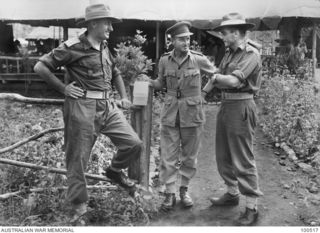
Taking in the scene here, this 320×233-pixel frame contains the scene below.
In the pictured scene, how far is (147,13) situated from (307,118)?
7015mm

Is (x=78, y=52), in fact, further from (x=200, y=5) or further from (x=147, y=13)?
(x=200, y=5)

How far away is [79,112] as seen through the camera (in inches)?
150

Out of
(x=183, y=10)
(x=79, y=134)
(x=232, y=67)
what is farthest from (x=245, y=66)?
(x=183, y=10)

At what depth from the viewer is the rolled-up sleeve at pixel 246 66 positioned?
4.09 meters

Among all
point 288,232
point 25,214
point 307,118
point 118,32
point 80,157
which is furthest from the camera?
point 118,32

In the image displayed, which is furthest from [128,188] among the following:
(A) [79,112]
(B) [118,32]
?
(B) [118,32]

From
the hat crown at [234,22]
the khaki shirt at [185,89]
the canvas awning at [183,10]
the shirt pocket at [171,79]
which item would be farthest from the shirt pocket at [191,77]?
the canvas awning at [183,10]

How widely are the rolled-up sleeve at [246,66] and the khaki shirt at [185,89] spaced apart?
51cm

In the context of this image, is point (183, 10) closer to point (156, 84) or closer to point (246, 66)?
point (156, 84)

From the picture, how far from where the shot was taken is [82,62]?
3.83m

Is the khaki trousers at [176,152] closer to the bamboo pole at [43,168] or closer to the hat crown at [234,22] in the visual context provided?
the bamboo pole at [43,168]

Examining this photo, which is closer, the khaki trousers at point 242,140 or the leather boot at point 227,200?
the khaki trousers at point 242,140

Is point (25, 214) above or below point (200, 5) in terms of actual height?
below

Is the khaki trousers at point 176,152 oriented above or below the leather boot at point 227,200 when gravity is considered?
above
